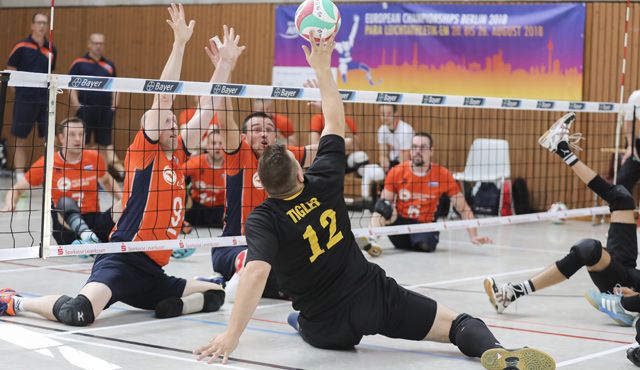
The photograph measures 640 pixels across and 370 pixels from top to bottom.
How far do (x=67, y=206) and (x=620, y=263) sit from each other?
15.7 feet

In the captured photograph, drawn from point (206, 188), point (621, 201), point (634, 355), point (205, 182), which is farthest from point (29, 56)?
point (634, 355)

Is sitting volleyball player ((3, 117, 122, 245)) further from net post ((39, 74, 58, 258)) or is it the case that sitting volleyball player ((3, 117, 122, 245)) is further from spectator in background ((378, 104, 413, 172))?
spectator in background ((378, 104, 413, 172))

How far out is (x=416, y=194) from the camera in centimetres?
939

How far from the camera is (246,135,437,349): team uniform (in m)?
4.39

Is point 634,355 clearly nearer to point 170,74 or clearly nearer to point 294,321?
point 294,321

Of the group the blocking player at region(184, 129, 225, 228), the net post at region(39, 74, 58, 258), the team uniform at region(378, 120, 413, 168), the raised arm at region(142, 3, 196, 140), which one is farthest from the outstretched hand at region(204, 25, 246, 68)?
the team uniform at region(378, 120, 413, 168)

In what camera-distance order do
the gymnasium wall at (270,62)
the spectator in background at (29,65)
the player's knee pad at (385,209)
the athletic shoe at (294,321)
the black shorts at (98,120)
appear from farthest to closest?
the black shorts at (98,120) → the spectator in background at (29,65) → the gymnasium wall at (270,62) → the player's knee pad at (385,209) → the athletic shoe at (294,321)

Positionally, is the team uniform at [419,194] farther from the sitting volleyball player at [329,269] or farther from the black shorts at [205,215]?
the sitting volleyball player at [329,269]

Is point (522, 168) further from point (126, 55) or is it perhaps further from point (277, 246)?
point (277, 246)

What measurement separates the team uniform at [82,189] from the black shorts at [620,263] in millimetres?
4312

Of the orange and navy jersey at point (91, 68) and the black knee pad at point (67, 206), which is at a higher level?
the orange and navy jersey at point (91, 68)

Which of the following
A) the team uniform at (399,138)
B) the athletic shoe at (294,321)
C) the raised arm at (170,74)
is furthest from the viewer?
the team uniform at (399,138)

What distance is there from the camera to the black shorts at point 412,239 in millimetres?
9344

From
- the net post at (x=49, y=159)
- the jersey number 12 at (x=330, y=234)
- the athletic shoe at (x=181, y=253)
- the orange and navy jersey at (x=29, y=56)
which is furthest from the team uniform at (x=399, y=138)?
the jersey number 12 at (x=330, y=234)
